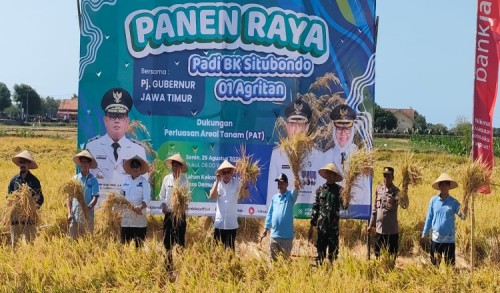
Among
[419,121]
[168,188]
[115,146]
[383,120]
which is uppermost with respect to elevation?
[419,121]

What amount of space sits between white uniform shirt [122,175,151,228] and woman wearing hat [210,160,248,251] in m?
0.81

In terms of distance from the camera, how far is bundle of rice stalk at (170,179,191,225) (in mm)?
5500

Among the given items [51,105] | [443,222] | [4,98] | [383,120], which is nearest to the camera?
[443,222]

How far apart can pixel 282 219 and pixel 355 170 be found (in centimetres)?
115

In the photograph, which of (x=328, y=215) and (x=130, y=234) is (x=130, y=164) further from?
(x=328, y=215)

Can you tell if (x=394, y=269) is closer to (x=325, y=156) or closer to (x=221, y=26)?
(x=325, y=156)

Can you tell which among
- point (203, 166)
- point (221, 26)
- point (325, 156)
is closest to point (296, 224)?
point (325, 156)

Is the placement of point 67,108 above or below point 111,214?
above

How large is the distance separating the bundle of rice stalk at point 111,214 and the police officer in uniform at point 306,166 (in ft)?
7.22

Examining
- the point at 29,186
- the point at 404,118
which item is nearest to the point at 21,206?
the point at 29,186

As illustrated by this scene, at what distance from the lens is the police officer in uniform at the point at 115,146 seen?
23.8 ft

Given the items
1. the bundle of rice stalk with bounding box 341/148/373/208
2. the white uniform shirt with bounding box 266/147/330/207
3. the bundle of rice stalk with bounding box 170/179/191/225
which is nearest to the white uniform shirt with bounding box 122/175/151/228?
the bundle of rice stalk with bounding box 170/179/191/225

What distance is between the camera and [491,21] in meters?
6.14

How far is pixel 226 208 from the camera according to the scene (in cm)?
579
